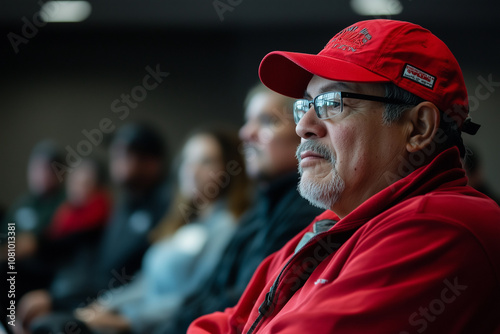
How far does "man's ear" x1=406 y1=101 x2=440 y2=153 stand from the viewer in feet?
3.46

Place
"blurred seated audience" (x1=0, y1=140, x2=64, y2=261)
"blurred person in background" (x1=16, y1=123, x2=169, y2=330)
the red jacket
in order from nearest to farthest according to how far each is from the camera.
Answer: the red jacket < "blurred person in background" (x1=16, y1=123, x2=169, y2=330) < "blurred seated audience" (x1=0, y1=140, x2=64, y2=261)

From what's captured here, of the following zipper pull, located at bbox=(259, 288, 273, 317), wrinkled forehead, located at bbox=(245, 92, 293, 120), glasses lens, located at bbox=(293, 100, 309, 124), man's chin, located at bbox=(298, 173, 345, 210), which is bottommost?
zipper pull, located at bbox=(259, 288, 273, 317)

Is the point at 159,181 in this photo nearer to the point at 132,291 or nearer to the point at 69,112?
the point at 132,291

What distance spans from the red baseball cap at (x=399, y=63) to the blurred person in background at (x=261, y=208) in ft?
1.95

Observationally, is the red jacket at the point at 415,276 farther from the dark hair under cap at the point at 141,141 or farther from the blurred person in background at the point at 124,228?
the dark hair under cap at the point at 141,141

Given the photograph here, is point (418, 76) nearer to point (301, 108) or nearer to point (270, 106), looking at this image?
point (301, 108)

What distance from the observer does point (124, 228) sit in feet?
9.98

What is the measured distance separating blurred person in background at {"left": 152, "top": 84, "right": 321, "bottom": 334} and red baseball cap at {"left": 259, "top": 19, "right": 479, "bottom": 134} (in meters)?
0.59

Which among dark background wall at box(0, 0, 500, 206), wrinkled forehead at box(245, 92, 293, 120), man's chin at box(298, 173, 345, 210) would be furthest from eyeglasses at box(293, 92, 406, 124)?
dark background wall at box(0, 0, 500, 206)

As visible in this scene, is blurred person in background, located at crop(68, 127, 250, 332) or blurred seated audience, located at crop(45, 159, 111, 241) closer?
blurred person in background, located at crop(68, 127, 250, 332)

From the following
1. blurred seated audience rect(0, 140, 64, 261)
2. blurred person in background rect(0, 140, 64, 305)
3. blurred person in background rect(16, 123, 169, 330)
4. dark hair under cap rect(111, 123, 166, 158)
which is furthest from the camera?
blurred seated audience rect(0, 140, 64, 261)

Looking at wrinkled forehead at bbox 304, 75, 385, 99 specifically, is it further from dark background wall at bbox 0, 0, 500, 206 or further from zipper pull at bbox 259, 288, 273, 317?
dark background wall at bbox 0, 0, 500, 206

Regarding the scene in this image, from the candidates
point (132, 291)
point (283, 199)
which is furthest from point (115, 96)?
point (283, 199)

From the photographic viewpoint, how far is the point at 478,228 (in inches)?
34.0
